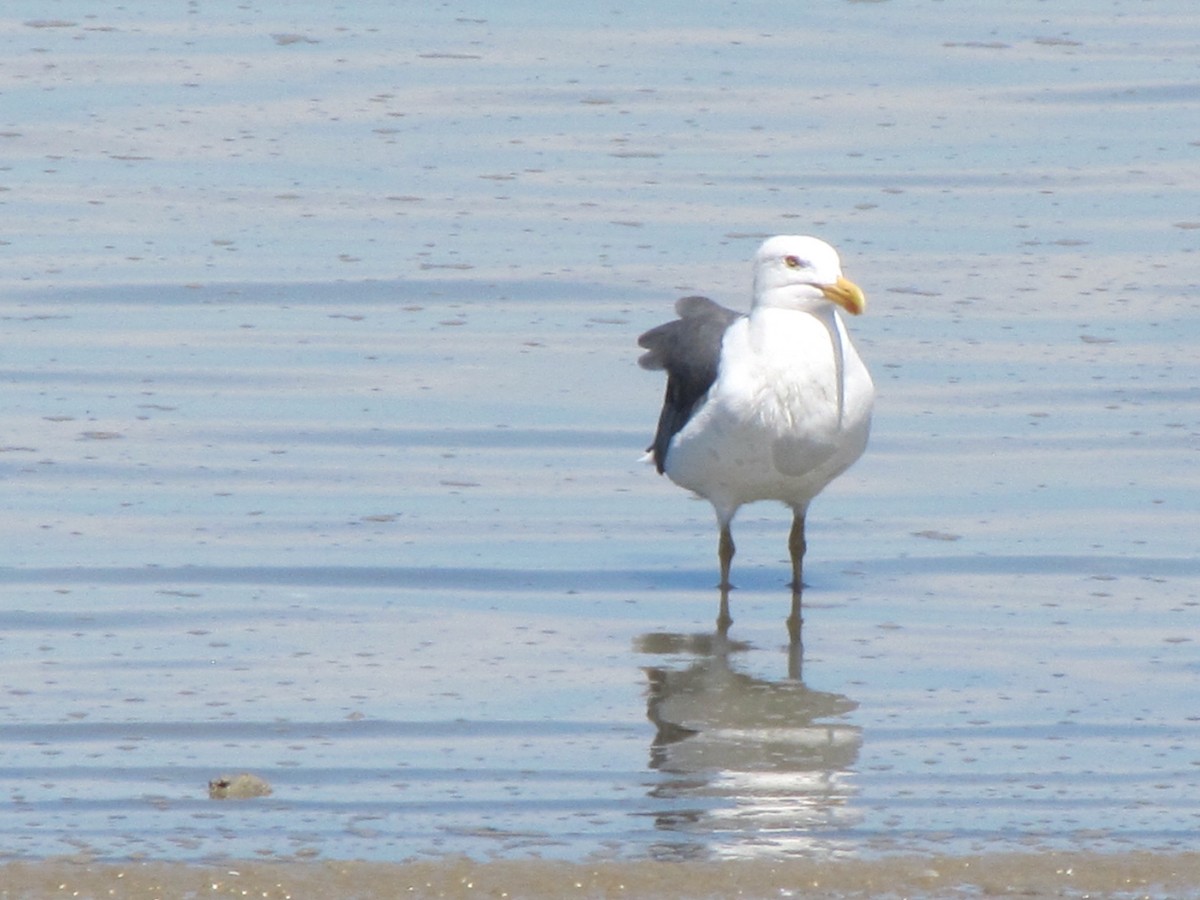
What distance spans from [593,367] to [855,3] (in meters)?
8.81

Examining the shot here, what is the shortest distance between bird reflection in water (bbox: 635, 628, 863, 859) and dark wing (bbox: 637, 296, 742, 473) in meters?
0.97

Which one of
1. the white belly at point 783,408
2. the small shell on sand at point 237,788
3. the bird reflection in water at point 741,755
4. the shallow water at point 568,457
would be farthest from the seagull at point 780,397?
the small shell on sand at point 237,788

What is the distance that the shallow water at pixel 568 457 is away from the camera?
639 centimetres

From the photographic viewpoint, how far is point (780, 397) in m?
8.40

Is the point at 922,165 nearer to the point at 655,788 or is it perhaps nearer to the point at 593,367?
the point at 593,367

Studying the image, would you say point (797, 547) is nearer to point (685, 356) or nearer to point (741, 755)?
point (685, 356)

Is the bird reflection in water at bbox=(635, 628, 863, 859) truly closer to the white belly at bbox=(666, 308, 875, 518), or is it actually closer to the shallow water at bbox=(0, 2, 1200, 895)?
the shallow water at bbox=(0, 2, 1200, 895)

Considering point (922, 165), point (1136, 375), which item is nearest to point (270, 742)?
point (1136, 375)

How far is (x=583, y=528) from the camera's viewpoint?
30.5 ft

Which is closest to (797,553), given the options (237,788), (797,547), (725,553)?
(797,547)

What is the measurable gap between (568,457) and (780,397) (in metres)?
1.87

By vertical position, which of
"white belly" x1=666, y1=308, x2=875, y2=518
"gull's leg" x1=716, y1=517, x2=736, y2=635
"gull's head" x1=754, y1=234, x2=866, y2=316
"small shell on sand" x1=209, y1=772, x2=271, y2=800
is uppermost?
"gull's head" x1=754, y1=234, x2=866, y2=316

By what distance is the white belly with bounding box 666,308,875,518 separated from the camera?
840 cm

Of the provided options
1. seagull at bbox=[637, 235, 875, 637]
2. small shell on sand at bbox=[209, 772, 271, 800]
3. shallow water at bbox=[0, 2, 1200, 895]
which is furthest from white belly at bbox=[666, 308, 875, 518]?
small shell on sand at bbox=[209, 772, 271, 800]
